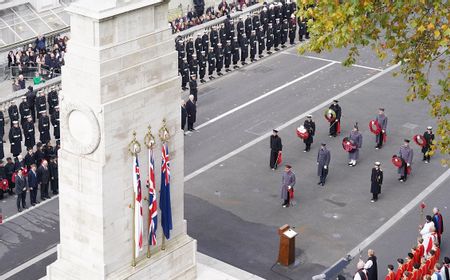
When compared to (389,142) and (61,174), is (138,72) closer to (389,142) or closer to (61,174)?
(61,174)

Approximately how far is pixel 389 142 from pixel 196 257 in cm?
1077

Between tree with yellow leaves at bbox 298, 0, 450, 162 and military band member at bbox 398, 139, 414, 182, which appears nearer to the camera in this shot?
tree with yellow leaves at bbox 298, 0, 450, 162

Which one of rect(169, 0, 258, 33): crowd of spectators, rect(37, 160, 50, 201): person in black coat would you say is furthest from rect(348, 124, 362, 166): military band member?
rect(169, 0, 258, 33): crowd of spectators

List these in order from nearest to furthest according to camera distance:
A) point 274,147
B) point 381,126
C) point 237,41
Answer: point 274,147 → point 381,126 → point 237,41

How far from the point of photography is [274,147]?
1316 inches

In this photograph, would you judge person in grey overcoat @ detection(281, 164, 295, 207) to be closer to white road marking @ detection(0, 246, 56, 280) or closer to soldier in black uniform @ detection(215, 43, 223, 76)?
white road marking @ detection(0, 246, 56, 280)

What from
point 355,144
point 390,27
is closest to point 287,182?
point 355,144

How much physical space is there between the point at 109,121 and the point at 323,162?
34.6ft

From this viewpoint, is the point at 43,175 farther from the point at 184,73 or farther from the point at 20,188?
the point at 184,73

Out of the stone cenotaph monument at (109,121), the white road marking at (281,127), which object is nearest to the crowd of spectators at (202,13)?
the white road marking at (281,127)

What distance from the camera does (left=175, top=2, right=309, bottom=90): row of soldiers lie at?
4097 cm

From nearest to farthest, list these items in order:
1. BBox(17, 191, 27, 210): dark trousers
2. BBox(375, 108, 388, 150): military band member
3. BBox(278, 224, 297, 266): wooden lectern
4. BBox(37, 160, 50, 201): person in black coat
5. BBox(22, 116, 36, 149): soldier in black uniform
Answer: BBox(278, 224, 297, 266): wooden lectern → BBox(17, 191, 27, 210): dark trousers → BBox(37, 160, 50, 201): person in black coat → BBox(22, 116, 36, 149): soldier in black uniform → BBox(375, 108, 388, 150): military band member

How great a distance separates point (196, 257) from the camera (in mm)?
27188

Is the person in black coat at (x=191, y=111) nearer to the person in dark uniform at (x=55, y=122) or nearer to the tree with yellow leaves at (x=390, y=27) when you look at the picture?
the person in dark uniform at (x=55, y=122)
